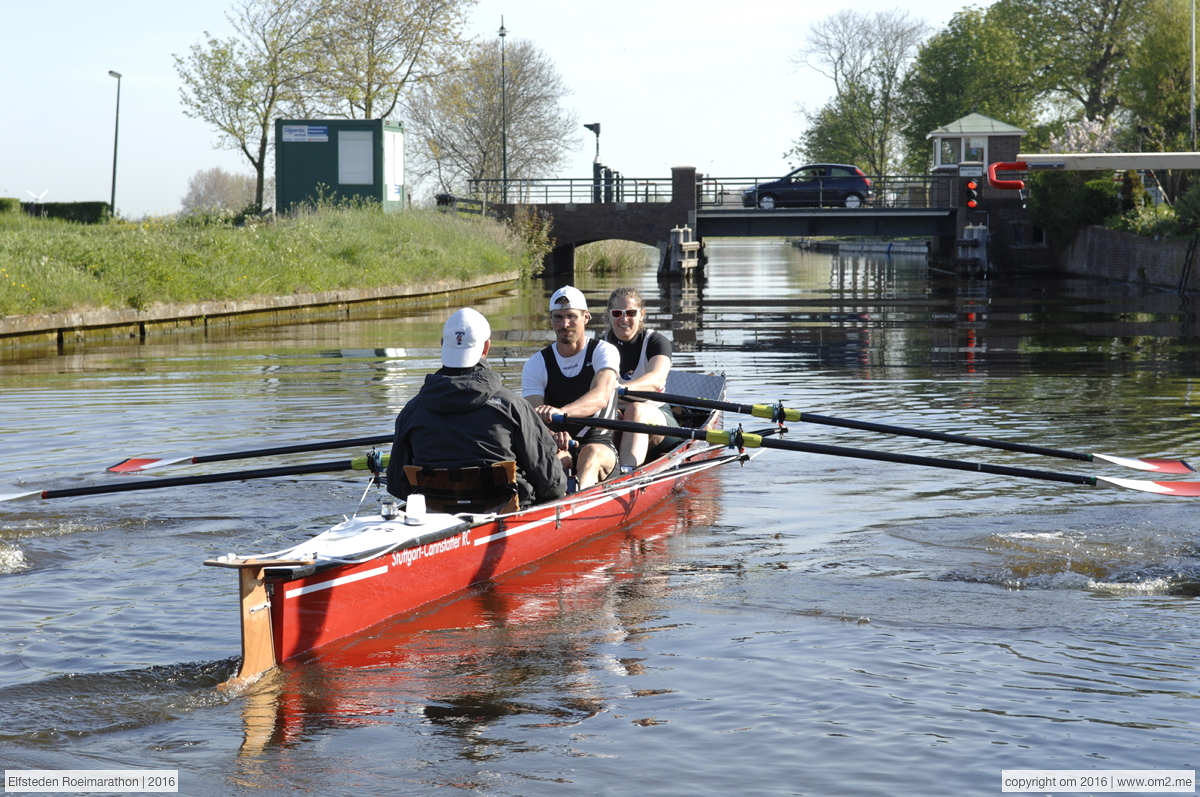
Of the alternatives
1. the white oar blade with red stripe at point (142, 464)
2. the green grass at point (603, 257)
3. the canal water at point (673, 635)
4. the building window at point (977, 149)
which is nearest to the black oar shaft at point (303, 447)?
the white oar blade with red stripe at point (142, 464)

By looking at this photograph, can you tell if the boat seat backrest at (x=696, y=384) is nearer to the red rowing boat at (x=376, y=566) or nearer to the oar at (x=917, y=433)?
the oar at (x=917, y=433)

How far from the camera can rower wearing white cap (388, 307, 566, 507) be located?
245 inches

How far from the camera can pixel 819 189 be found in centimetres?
4572

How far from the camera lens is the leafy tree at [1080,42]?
194ft

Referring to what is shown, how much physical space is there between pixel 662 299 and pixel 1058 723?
101ft

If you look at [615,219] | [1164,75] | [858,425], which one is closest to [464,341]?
[858,425]

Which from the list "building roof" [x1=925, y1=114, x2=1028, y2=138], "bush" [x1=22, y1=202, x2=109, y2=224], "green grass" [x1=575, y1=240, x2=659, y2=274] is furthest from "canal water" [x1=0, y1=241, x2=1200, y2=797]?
"green grass" [x1=575, y1=240, x2=659, y2=274]

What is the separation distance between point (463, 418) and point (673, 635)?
1.48 m

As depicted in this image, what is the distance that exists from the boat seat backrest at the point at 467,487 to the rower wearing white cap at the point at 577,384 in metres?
1.18

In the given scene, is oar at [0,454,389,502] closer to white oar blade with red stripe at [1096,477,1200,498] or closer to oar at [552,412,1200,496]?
oar at [552,412,1200,496]

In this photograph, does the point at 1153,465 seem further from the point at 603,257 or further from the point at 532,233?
the point at 603,257

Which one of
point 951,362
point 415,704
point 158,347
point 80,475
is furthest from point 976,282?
point 415,704

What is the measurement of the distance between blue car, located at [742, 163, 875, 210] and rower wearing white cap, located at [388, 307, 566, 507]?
40641mm

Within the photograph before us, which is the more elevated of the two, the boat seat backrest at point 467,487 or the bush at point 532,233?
the bush at point 532,233
